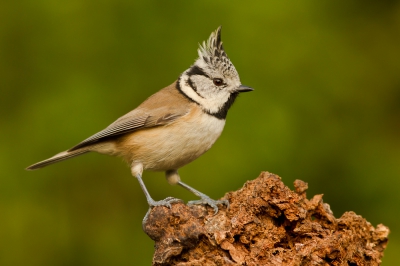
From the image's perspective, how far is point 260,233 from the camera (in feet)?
10.2

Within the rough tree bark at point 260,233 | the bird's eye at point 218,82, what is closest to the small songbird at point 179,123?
the bird's eye at point 218,82

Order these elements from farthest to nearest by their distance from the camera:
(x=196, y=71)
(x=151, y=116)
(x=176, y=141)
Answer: (x=196, y=71) < (x=151, y=116) < (x=176, y=141)

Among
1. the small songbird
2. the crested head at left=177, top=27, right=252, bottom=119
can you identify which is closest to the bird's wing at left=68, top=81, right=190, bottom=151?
the small songbird

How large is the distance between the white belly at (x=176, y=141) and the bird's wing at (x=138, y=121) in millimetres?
43

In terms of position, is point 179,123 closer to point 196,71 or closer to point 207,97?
point 207,97

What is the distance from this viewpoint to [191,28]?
524 centimetres

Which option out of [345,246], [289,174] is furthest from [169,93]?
[345,246]

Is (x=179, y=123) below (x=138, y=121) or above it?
above

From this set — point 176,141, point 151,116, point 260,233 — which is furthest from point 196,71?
point 260,233

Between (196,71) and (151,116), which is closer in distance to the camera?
(151,116)

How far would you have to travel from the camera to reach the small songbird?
13.7 ft

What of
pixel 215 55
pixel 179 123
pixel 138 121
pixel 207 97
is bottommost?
pixel 138 121

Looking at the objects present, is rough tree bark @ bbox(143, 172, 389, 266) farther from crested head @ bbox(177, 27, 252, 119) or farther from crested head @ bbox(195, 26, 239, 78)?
crested head @ bbox(195, 26, 239, 78)

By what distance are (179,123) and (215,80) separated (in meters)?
0.46
